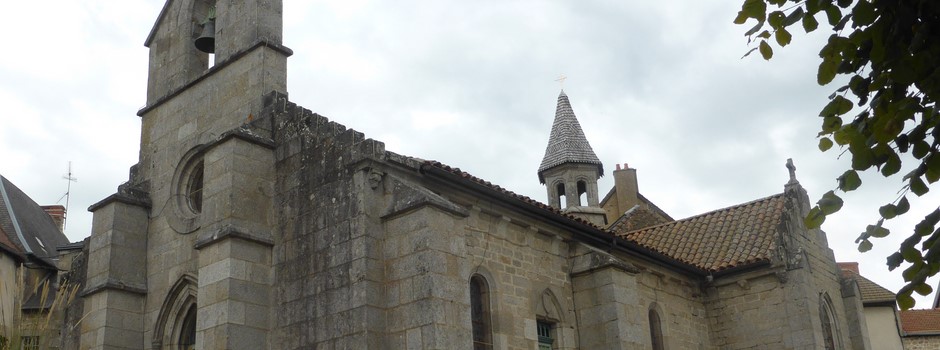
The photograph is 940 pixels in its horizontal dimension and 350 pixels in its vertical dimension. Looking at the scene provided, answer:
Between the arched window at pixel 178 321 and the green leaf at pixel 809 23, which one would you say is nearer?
the green leaf at pixel 809 23

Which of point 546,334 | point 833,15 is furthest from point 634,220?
point 833,15

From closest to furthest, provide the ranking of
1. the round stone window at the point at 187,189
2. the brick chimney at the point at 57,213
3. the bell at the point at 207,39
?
the round stone window at the point at 187,189 → the bell at the point at 207,39 → the brick chimney at the point at 57,213

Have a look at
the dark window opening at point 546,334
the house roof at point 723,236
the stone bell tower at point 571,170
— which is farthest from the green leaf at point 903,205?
the stone bell tower at point 571,170

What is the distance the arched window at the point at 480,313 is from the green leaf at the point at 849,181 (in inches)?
345

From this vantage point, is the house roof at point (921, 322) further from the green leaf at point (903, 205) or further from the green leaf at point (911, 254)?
the green leaf at point (903, 205)

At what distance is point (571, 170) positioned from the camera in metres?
30.2

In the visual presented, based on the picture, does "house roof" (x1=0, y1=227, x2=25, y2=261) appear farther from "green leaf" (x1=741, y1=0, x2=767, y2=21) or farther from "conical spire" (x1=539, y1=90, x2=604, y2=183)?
"green leaf" (x1=741, y1=0, x2=767, y2=21)

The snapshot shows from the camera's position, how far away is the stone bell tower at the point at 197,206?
1291cm

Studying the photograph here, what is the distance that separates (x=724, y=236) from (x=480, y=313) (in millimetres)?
8641

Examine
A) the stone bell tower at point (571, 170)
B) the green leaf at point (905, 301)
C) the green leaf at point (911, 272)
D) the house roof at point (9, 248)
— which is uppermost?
the stone bell tower at point (571, 170)

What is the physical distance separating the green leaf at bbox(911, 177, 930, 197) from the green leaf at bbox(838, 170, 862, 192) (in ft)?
0.97

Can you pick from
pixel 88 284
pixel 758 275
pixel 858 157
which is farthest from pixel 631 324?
pixel 858 157

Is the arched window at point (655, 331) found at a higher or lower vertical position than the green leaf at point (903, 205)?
higher

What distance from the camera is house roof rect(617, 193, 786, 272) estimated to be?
19.2 m
